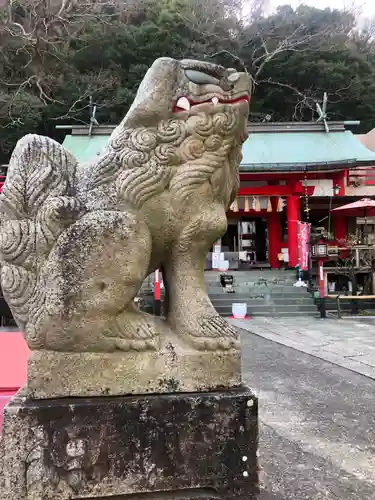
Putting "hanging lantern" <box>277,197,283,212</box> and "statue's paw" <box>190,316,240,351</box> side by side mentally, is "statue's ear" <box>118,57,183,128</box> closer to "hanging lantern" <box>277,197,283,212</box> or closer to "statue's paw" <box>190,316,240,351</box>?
"statue's paw" <box>190,316,240,351</box>

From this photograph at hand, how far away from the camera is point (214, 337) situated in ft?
5.76

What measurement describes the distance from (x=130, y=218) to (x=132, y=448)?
2.94ft

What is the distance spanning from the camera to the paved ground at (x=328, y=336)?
16.5ft

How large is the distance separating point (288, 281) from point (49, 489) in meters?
10.1

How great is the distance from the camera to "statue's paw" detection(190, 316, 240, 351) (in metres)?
1.74

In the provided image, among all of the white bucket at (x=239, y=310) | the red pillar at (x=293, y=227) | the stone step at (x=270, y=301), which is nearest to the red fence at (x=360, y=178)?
the red pillar at (x=293, y=227)

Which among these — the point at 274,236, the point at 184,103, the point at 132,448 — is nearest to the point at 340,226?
the point at 274,236

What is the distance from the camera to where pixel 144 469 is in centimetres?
165

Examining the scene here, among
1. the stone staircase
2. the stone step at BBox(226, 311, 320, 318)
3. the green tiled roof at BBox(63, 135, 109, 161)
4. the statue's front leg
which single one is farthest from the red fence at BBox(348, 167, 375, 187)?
the statue's front leg

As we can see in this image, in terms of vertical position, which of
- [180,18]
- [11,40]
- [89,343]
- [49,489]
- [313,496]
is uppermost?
[180,18]

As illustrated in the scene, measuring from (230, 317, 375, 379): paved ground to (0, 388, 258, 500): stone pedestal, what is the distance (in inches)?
118

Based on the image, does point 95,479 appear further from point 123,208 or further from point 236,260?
point 236,260

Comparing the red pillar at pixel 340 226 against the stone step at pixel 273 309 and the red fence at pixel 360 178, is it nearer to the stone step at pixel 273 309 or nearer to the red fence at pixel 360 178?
the red fence at pixel 360 178

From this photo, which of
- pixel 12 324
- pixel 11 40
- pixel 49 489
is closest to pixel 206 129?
pixel 49 489
